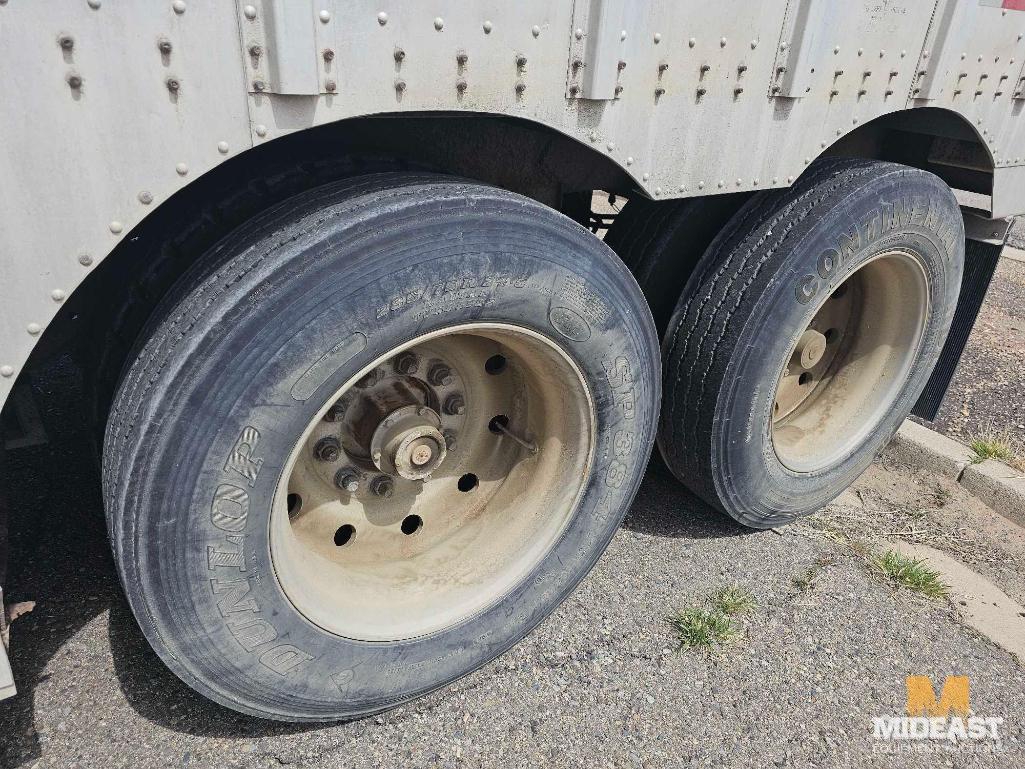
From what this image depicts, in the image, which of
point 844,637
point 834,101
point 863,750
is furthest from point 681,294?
point 863,750

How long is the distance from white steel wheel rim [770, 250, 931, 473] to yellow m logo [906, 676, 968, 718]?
816 millimetres

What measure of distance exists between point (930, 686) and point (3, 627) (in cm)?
244

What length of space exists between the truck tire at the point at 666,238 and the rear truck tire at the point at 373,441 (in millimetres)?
490

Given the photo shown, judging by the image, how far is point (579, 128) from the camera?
169cm

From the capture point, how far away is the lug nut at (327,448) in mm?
1985

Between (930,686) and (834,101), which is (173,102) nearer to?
(834,101)

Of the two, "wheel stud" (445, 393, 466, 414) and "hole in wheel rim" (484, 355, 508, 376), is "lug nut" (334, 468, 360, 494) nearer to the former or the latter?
"wheel stud" (445, 393, 466, 414)

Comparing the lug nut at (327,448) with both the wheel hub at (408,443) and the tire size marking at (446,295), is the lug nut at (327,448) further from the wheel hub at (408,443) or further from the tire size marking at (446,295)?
the tire size marking at (446,295)

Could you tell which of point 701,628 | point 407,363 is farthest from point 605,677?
point 407,363

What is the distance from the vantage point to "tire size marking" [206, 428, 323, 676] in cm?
150

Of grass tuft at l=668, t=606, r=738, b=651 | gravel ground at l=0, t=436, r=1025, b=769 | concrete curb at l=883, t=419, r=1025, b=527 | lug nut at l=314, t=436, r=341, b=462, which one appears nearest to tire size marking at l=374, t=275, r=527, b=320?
lug nut at l=314, t=436, r=341, b=462

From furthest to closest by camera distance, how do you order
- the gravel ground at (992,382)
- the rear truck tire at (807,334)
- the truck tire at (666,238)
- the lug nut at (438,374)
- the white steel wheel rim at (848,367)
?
the gravel ground at (992,382) → the white steel wheel rim at (848,367) → the truck tire at (666,238) → the rear truck tire at (807,334) → the lug nut at (438,374)

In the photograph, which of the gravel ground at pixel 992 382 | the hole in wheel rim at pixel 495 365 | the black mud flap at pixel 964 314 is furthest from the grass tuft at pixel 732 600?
the gravel ground at pixel 992 382

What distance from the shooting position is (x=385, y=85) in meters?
1.39
